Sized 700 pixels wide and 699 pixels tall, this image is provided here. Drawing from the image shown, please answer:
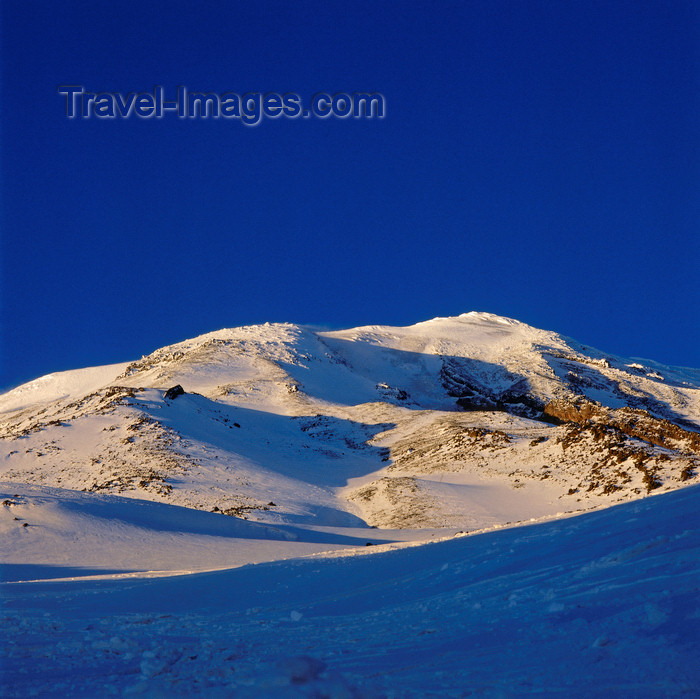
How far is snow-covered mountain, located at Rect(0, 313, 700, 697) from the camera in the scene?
4156mm

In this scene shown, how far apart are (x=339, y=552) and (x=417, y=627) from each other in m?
5.51

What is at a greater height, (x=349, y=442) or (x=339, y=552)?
(x=339, y=552)

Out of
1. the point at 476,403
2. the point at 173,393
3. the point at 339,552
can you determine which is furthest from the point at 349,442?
the point at 339,552

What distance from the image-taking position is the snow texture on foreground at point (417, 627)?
390 centimetres

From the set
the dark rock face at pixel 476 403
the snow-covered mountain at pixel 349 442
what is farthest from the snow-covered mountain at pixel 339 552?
the dark rock face at pixel 476 403

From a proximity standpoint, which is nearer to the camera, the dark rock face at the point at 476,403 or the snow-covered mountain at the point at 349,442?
the snow-covered mountain at the point at 349,442

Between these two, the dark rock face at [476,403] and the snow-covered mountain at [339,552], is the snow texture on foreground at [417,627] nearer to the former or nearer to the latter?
the snow-covered mountain at [339,552]

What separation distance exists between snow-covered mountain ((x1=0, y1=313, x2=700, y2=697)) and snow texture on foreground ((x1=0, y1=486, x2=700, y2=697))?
0.02m

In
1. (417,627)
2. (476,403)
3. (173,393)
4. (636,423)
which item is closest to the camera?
(417,627)

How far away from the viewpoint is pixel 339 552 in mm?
10430

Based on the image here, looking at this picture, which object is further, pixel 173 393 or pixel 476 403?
pixel 476 403

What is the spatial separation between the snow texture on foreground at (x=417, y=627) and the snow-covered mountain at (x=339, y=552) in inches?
1.0

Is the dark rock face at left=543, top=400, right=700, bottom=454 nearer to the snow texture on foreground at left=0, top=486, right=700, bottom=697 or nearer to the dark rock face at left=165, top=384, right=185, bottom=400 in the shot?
the snow texture on foreground at left=0, top=486, right=700, bottom=697

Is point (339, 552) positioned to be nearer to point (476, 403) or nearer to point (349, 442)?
point (349, 442)
